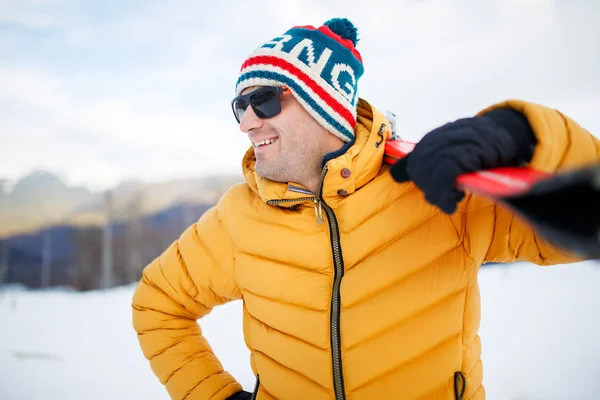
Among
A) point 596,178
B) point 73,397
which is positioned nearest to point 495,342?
point 596,178

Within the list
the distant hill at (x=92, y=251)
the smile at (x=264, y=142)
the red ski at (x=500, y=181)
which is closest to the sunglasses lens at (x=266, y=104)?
the smile at (x=264, y=142)

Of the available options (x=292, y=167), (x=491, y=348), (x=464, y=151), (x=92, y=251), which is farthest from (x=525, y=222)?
(x=92, y=251)

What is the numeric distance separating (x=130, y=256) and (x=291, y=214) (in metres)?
29.1

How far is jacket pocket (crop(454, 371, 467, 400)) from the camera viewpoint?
1.20m

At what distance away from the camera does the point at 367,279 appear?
126 centimetres

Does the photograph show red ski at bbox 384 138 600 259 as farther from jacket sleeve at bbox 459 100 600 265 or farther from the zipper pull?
the zipper pull

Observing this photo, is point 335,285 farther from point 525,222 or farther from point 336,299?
point 525,222

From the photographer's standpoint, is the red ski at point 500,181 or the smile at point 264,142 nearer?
the red ski at point 500,181

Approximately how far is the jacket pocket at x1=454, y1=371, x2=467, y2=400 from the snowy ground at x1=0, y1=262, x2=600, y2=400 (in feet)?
4.33

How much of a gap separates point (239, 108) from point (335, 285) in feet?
3.55

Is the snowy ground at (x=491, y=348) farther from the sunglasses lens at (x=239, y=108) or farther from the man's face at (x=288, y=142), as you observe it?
the sunglasses lens at (x=239, y=108)

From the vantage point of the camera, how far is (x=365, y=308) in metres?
1.24

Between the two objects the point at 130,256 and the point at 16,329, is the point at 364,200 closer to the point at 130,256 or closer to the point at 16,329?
the point at 16,329

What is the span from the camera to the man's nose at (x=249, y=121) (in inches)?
63.4
